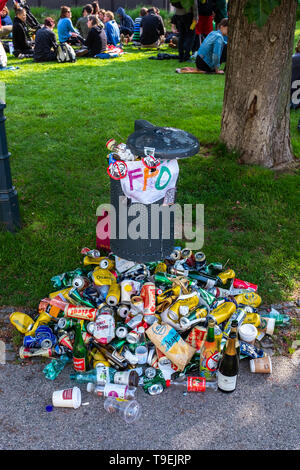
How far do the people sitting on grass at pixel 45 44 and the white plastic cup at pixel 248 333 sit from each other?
35.6 feet

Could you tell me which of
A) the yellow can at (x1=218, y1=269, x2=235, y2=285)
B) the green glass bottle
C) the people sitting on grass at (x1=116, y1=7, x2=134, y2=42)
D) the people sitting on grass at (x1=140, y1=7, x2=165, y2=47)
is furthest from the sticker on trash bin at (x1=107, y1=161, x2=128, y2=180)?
the people sitting on grass at (x1=116, y1=7, x2=134, y2=42)

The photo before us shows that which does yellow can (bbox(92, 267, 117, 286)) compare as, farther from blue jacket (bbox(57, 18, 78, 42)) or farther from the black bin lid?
blue jacket (bbox(57, 18, 78, 42))

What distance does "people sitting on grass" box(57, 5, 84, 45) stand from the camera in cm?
1374

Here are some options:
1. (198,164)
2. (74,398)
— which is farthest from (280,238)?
(74,398)

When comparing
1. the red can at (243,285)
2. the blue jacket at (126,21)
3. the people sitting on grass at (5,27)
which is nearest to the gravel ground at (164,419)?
the red can at (243,285)

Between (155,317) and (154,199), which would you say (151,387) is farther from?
(154,199)

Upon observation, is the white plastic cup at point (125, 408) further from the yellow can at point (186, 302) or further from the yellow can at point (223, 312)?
the yellow can at point (223, 312)

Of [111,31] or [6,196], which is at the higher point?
[111,31]

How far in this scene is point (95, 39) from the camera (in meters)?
12.7

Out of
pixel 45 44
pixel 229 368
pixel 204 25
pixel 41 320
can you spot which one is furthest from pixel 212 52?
pixel 229 368

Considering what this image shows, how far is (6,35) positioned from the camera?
15.6m

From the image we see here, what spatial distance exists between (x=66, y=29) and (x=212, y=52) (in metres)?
5.61

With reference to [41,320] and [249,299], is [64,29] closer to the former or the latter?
[41,320]

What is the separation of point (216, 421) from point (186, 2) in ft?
11.2
